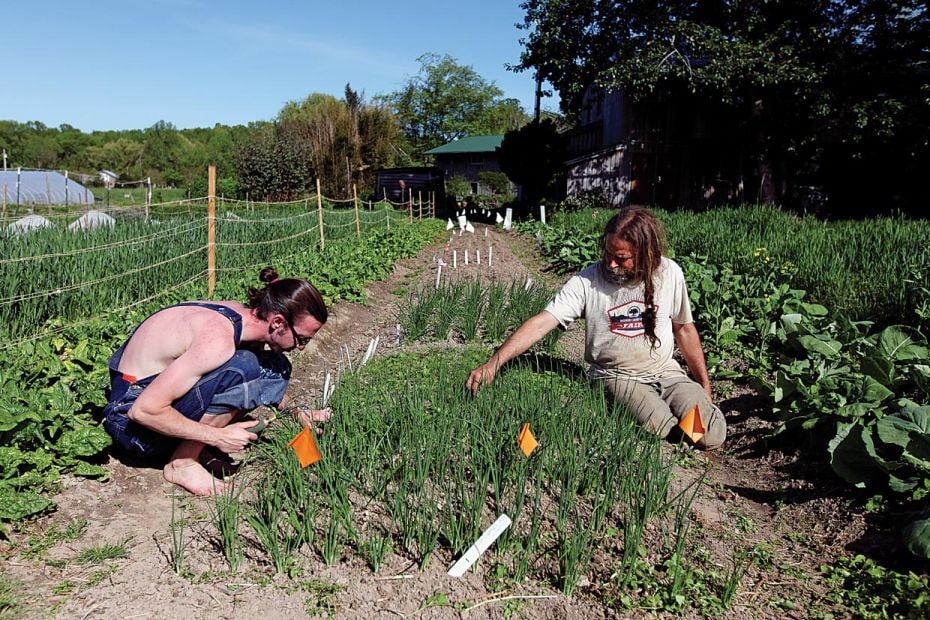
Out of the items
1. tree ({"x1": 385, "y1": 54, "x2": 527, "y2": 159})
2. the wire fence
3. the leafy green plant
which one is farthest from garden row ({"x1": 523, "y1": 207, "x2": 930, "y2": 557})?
tree ({"x1": 385, "y1": 54, "x2": 527, "y2": 159})

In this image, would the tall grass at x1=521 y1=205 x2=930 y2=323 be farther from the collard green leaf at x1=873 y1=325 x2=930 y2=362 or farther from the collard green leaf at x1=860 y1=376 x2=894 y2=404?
the collard green leaf at x1=860 y1=376 x2=894 y2=404

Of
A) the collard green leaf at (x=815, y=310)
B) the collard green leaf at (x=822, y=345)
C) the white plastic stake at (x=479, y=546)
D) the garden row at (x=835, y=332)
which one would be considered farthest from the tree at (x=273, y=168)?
the white plastic stake at (x=479, y=546)

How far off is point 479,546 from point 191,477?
135cm

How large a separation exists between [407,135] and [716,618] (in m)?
67.2

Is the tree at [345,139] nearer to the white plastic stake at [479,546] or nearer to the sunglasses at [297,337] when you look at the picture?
the sunglasses at [297,337]

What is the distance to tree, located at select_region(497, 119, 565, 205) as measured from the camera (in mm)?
25453

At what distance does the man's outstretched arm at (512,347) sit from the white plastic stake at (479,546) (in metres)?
1.10

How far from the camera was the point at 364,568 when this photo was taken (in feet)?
7.61

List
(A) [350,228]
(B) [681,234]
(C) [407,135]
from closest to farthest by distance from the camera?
(B) [681,234] < (A) [350,228] < (C) [407,135]

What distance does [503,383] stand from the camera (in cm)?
333

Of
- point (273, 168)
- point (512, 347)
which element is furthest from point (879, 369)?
point (273, 168)

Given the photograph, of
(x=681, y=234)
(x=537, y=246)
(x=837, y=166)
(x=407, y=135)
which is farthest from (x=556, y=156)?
(x=407, y=135)

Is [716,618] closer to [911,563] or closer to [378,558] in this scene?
[911,563]

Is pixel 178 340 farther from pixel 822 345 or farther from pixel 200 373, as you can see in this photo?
pixel 822 345
